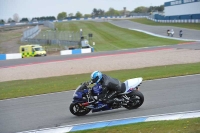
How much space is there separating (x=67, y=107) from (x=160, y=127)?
5.49 meters

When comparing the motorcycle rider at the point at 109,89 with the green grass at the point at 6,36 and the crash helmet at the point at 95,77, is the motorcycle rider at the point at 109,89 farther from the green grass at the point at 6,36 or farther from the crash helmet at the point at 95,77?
the green grass at the point at 6,36

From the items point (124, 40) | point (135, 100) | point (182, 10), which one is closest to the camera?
point (135, 100)

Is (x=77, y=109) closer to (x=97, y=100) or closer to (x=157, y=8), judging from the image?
(x=97, y=100)

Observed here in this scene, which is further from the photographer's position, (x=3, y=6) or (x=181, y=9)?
(x=181, y=9)

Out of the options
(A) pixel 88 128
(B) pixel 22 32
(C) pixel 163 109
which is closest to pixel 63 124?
(A) pixel 88 128

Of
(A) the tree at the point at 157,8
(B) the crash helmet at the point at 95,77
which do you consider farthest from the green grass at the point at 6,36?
(A) the tree at the point at 157,8

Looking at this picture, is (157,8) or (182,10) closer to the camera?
(182,10)

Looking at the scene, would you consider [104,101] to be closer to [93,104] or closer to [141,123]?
[93,104]

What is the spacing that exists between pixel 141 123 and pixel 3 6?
4.89 meters

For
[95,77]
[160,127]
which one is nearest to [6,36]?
[95,77]

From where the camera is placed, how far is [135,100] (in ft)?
38.5

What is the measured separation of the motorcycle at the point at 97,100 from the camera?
1159cm

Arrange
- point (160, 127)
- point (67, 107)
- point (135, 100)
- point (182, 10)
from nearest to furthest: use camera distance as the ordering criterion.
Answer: point (160, 127) < point (135, 100) < point (67, 107) < point (182, 10)

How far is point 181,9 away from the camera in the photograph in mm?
89125
